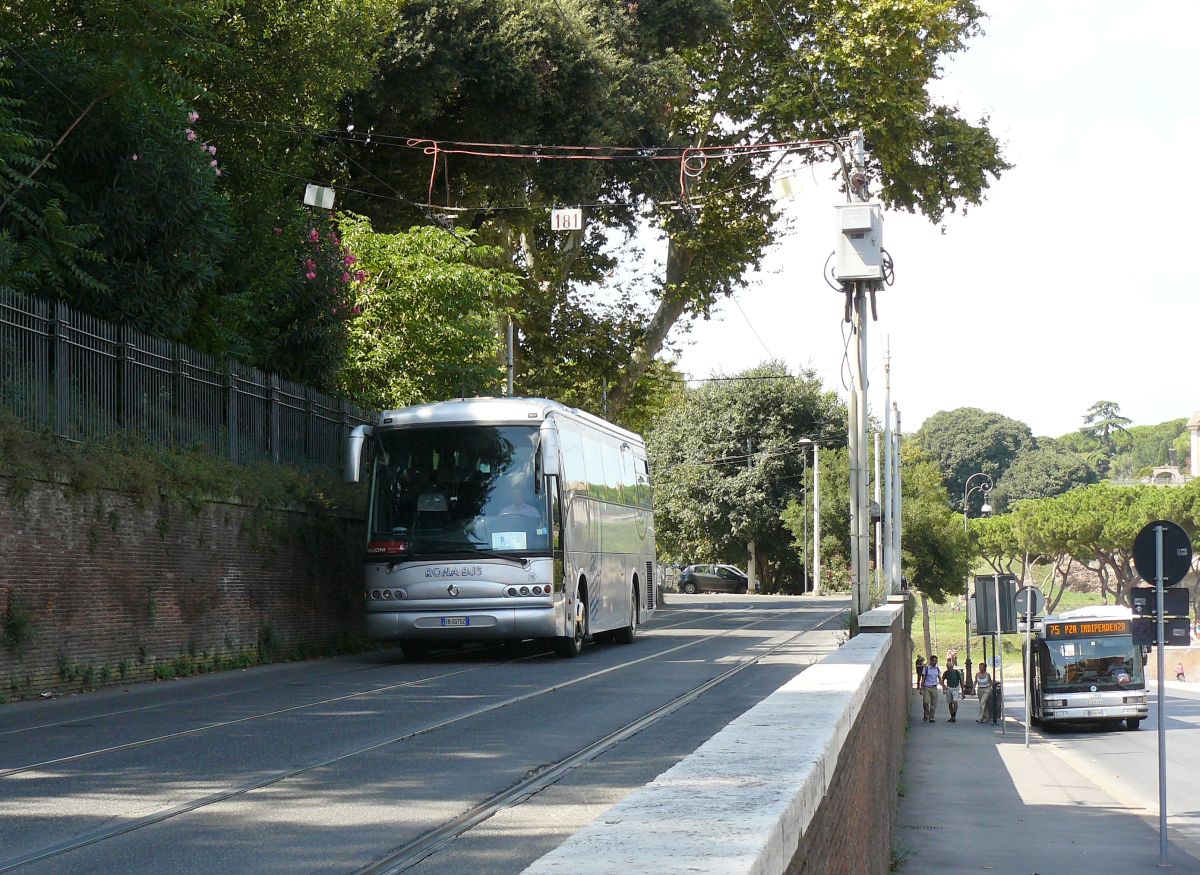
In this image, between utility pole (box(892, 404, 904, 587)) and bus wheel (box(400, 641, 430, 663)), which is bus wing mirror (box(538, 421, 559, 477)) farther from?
utility pole (box(892, 404, 904, 587))

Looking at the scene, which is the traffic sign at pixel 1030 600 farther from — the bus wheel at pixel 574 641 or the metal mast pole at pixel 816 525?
the metal mast pole at pixel 816 525

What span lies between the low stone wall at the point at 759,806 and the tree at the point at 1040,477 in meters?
138

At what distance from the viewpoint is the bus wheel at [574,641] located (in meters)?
21.2

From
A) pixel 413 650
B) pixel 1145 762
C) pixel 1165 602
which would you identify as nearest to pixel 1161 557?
pixel 1165 602

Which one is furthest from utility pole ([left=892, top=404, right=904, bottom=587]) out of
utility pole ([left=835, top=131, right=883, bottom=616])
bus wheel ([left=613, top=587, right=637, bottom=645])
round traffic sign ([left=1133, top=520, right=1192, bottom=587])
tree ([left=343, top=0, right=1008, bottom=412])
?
round traffic sign ([left=1133, top=520, right=1192, bottom=587])

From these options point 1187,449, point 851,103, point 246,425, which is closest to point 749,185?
point 851,103

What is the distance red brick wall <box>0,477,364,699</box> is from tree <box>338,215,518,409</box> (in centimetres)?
599

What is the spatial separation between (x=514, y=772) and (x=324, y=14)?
18285mm

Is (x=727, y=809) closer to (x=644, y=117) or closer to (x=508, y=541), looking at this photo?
(x=508, y=541)

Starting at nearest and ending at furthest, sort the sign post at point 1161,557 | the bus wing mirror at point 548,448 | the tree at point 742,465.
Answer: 1. the sign post at point 1161,557
2. the bus wing mirror at point 548,448
3. the tree at point 742,465

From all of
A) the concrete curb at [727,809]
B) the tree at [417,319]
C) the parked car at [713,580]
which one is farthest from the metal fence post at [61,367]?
the parked car at [713,580]

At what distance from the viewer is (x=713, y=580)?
75.4 m

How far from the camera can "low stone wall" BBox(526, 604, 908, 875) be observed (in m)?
2.87

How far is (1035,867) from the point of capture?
47.3ft
